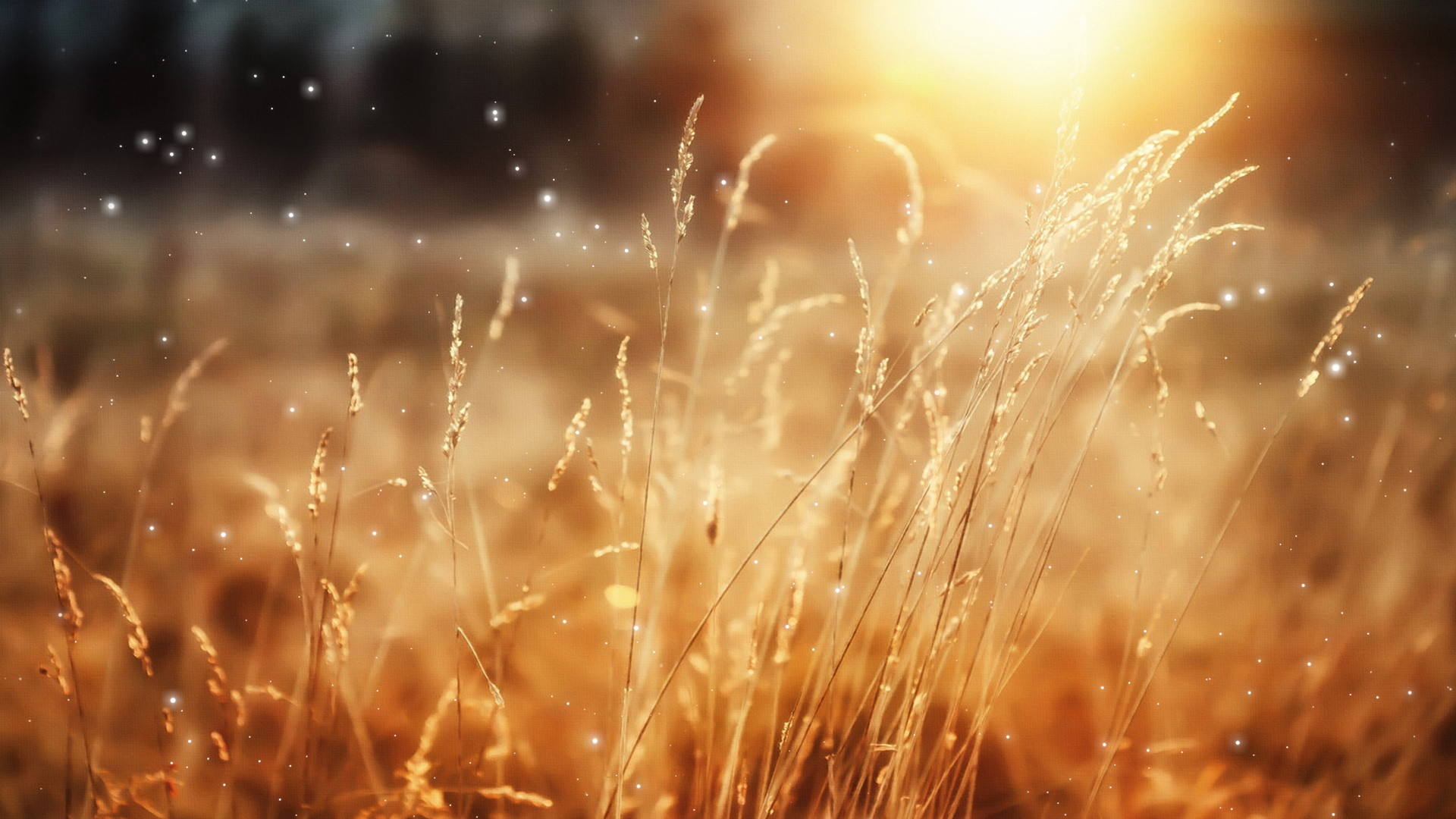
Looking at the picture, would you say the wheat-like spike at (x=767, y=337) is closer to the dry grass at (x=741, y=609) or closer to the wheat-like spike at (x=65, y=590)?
the dry grass at (x=741, y=609)

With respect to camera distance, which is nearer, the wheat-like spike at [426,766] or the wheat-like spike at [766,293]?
the wheat-like spike at [426,766]

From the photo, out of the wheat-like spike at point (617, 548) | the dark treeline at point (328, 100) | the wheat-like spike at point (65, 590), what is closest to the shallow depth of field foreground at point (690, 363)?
the dark treeline at point (328, 100)

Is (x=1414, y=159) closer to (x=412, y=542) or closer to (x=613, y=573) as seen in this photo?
Answer: (x=613, y=573)

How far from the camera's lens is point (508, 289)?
84 centimetres

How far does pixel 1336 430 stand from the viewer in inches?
35.2

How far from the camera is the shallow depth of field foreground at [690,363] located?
0.84 m

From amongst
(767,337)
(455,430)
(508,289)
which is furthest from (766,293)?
(455,430)

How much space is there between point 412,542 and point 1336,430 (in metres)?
1.25

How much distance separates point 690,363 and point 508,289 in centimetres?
25

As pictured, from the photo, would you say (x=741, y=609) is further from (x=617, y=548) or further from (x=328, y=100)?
(x=328, y=100)

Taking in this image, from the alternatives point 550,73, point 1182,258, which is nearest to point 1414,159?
point 1182,258

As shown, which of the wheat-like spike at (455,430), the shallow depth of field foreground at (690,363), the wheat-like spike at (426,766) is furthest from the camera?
the shallow depth of field foreground at (690,363)

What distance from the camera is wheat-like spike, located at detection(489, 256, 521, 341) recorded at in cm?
85

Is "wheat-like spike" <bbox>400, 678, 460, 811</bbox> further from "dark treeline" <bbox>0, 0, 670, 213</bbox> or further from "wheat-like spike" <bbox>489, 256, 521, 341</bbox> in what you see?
"dark treeline" <bbox>0, 0, 670, 213</bbox>
